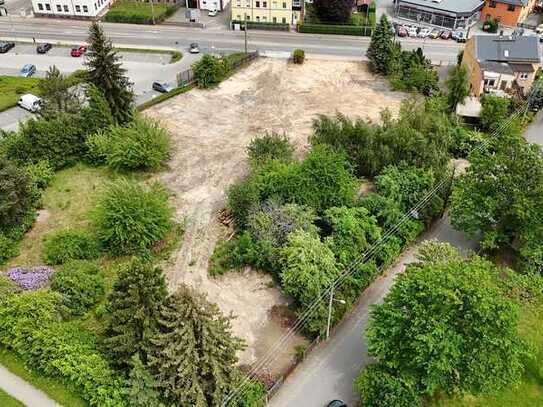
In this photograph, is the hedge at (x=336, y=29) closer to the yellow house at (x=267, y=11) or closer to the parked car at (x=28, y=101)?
the yellow house at (x=267, y=11)

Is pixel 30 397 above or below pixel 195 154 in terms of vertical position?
below

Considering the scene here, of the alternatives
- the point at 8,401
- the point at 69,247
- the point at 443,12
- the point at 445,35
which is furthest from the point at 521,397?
the point at 443,12

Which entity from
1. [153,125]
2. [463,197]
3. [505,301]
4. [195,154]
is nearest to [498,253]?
[463,197]

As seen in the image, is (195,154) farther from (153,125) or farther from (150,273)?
(150,273)

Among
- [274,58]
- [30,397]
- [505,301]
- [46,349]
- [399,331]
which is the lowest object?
[30,397]

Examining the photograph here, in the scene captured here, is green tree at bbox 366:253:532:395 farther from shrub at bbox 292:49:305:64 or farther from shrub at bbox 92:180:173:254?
shrub at bbox 292:49:305:64

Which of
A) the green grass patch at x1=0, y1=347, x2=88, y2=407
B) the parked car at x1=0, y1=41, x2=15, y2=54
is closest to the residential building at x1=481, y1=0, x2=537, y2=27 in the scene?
the parked car at x1=0, y1=41, x2=15, y2=54
